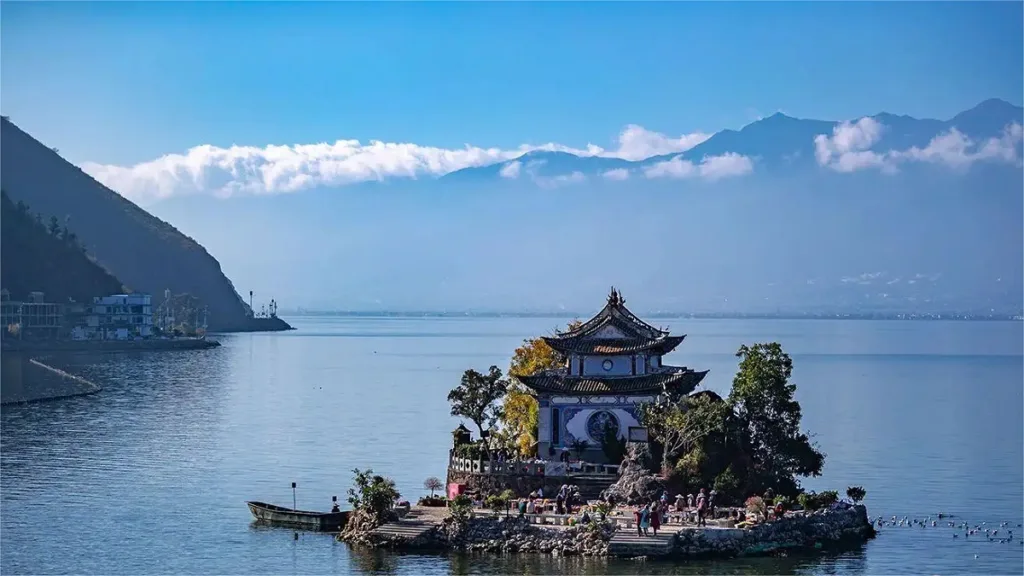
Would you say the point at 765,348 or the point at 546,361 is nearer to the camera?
the point at 765,348

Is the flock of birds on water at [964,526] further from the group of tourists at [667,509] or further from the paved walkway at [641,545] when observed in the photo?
the paved walkway at [641,545]

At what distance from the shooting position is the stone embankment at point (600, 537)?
5334 cm

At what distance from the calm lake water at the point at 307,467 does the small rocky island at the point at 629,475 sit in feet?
3.91

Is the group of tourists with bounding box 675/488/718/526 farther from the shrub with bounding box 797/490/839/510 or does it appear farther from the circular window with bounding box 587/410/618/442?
the circular window with bounding box 587/410/618/442

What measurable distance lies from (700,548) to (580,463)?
8.23 m

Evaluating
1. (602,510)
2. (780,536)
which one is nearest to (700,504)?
(780,536)

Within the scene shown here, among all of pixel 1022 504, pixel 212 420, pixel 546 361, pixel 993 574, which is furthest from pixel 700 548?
pixel 212 420

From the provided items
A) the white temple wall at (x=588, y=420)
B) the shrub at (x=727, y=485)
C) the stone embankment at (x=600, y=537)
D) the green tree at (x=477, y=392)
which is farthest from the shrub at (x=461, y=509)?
the green tree at (x=477, y=392)

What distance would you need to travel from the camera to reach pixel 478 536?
182 ft

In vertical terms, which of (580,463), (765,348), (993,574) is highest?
(765,348)

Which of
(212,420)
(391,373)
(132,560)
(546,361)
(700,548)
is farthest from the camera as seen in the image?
(391,373)

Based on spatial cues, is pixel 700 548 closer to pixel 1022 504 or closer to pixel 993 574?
pixel 993 574

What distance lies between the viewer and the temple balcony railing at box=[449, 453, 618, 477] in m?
59.9

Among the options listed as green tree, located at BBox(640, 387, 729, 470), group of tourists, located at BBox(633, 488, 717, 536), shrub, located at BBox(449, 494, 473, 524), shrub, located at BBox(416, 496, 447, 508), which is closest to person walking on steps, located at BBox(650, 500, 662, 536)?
group of tourists, located at BBox(633, 488, 717, 536)
